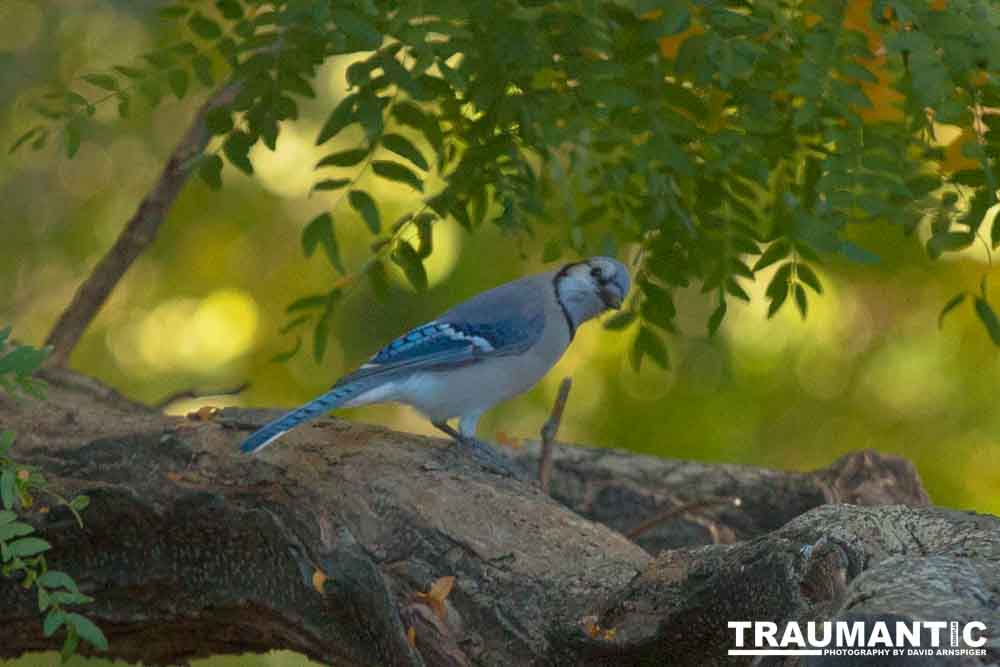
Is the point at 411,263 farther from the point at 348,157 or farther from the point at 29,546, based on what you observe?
the point at 29,546

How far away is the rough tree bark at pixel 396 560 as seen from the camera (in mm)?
2496

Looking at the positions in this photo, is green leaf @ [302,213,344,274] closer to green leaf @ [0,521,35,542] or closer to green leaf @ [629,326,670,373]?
green leaf @ [629,326,670,373]

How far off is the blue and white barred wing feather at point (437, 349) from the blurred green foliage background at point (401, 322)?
4.42 feet

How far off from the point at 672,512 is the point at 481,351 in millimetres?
659

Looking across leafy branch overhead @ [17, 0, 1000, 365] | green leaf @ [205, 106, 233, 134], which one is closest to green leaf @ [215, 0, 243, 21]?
leafy branch overhead @ [17, 0, 1000, 365]

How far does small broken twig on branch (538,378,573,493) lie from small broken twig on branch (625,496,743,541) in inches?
10.8

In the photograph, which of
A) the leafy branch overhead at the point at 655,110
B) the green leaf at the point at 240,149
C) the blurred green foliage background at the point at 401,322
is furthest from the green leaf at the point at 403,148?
the blurred green foliage background at the point at 401,322

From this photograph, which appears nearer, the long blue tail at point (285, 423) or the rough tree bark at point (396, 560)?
the rough tree bark at point (396, 560)

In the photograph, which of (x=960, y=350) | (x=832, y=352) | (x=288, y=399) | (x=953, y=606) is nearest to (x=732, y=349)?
(x=832, y=352)

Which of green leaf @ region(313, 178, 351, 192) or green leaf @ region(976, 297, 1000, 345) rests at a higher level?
green leaf @ region(313, 178, 351, 192)

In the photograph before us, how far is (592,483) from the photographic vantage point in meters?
4.25

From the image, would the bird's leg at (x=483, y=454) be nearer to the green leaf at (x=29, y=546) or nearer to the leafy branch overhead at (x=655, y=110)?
the leafy branch overhead at (x=655, y=110)

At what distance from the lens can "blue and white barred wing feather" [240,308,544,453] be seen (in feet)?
12.7

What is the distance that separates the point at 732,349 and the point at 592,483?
1.71 metres
